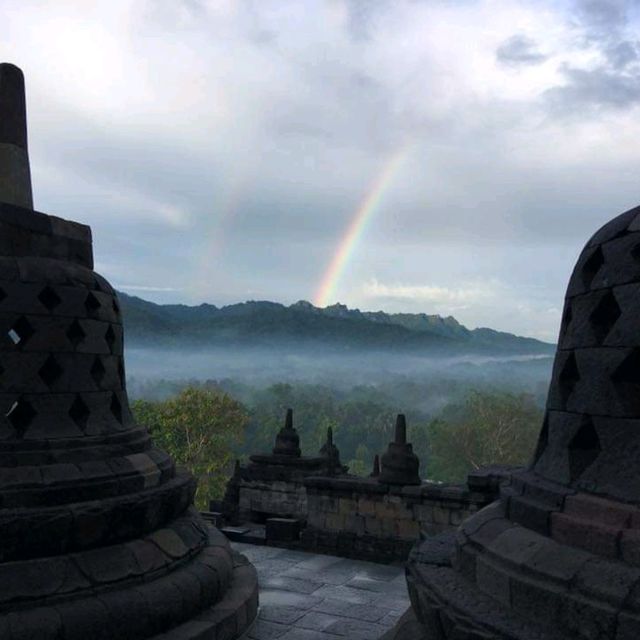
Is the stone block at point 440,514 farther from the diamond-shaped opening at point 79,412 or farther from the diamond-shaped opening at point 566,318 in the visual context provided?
the diamond-shaped opening at point 566,318

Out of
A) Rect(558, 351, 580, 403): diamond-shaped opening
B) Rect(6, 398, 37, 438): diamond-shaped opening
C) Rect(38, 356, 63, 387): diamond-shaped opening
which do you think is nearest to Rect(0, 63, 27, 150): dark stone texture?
Rect(38, 356, 63, 387): diamond-shaped opening

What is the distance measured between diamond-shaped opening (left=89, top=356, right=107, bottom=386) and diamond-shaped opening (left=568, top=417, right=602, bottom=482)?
4819 millimetres

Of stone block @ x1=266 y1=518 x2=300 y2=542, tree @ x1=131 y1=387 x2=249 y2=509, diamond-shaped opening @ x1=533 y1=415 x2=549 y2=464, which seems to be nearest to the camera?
diamond-shaped opening @ x1=533 y1=415 x2=549 y2=464

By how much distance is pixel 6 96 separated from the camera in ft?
22.6

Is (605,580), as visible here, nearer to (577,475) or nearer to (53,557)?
(577,475)

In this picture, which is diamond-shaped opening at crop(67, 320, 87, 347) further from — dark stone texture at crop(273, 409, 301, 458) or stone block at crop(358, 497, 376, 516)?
dark stone texture at crop(273, 409, 301, 458)

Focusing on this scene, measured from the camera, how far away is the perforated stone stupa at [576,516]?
9.64 feet

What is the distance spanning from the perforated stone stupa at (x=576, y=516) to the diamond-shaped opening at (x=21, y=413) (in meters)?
3.91

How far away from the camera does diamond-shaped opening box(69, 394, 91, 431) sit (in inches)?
238

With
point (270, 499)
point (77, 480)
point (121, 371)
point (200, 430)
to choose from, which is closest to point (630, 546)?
point (77, 480)

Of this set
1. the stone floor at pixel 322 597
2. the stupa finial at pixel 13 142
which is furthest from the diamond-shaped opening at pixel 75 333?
the stone floor at pixel 322 597

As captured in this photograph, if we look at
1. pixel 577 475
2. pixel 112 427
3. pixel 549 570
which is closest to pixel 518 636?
pixel 549 570

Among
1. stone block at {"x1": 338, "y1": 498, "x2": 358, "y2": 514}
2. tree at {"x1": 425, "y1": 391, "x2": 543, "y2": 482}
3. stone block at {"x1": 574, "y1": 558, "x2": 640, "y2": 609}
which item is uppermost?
stone block at {"x1": 574, "y1": 558, "x2": 640, "y2": 609}

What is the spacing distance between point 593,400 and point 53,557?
453 cm
